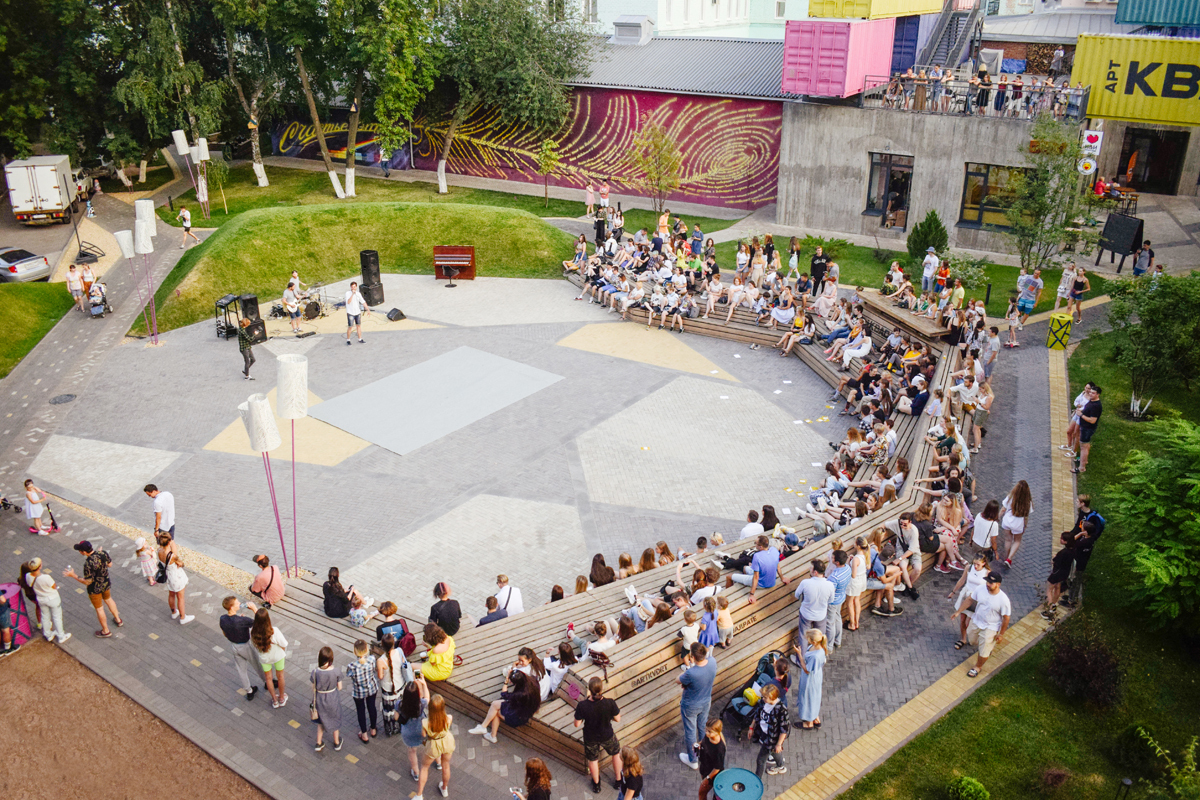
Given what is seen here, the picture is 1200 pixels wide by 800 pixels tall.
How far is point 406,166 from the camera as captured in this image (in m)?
41.8

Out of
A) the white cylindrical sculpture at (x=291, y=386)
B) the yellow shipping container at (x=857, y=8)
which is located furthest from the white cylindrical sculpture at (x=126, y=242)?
the yellow shipping container at (x=857, y=8)

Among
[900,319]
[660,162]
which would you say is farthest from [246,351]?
[660,162]

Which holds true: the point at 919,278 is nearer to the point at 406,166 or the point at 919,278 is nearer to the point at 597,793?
the point at 597,793

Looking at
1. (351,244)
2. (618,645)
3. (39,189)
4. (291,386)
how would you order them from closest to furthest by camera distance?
(618,645), (291,386), (351,244), (39,189)

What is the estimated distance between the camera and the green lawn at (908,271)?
80.4 feet

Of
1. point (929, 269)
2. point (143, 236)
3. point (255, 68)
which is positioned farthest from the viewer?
point (255, 68)

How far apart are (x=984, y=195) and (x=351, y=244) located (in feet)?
65.8

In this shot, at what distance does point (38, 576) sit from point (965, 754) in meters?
11.7

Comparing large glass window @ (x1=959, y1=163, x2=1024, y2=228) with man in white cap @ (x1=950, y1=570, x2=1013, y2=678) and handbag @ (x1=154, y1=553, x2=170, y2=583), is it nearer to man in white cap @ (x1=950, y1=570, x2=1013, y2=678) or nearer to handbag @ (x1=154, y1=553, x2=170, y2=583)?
man in white cap @ (x1=950, y1=570, x2=1013, y2=678)

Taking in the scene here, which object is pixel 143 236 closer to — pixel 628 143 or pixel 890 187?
pixel 628 143

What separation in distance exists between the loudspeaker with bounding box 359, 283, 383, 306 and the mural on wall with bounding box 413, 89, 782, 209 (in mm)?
14281

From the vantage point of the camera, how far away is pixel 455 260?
27.7 metres

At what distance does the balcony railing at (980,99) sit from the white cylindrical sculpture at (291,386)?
21585 millimetres

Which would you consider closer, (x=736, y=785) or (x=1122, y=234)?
(x=736, y=785)
